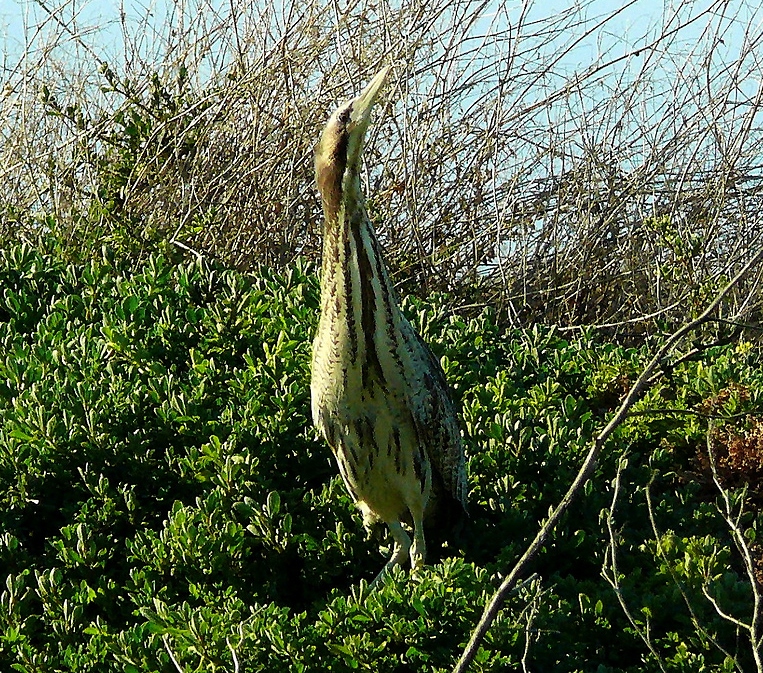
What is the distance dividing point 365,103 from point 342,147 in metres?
0.16

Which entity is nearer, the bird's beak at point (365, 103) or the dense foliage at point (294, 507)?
the bird's beak at point (365, 103)

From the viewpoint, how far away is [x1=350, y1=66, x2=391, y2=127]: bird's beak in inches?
137

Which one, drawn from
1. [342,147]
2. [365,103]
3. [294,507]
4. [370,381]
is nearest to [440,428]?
[370,381]

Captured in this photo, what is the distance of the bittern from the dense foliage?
0.75 feet

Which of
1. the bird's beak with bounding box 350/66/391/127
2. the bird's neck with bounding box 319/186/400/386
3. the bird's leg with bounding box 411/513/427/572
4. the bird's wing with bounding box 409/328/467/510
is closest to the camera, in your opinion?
the bird's beak with bounding box 350/66/391/127

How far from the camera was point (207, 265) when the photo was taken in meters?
6.34

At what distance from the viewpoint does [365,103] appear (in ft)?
11.6

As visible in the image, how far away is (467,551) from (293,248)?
3070 millimetres

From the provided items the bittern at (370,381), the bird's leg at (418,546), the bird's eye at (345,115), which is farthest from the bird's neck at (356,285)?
the bird's leg at (418,546)

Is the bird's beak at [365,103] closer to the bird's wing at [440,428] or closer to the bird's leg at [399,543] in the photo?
the bird's wing at [440,428]

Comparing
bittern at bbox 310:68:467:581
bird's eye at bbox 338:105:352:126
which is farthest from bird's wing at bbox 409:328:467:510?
bird's eye at bbox 338:105:352:126

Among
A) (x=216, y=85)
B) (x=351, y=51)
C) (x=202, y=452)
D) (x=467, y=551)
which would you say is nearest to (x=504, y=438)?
(x=467, y=551)

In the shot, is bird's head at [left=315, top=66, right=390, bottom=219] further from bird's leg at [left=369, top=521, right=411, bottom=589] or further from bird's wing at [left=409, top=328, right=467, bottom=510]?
bird's leg at [left=369, top=521, right=411, bottom=589]

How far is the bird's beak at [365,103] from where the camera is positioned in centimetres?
349
